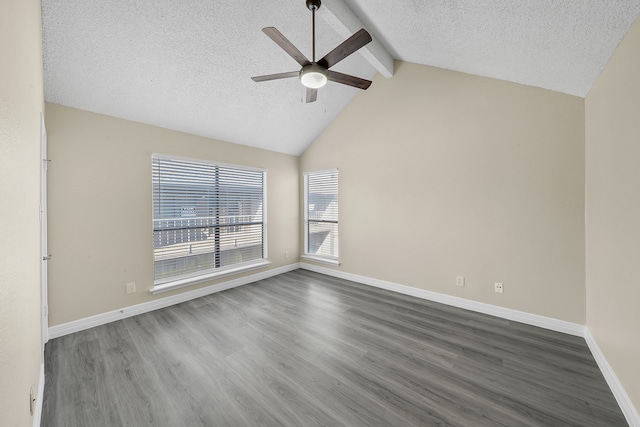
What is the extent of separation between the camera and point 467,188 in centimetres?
314

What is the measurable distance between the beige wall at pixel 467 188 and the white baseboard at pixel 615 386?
1.36 feet

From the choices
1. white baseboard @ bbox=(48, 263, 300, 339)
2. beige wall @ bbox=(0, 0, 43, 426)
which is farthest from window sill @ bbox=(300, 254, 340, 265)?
beige wall @ bbox=(0, 0, 43, 426)

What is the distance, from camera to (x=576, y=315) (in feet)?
8.38

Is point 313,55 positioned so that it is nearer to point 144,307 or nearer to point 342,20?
point 342,20

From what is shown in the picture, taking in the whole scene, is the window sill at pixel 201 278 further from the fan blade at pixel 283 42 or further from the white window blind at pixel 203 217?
the fan blade at pixel 283 42

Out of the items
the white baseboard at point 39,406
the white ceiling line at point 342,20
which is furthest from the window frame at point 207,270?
the white ceiling line at point 342,20

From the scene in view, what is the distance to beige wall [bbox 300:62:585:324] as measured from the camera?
2.58 m

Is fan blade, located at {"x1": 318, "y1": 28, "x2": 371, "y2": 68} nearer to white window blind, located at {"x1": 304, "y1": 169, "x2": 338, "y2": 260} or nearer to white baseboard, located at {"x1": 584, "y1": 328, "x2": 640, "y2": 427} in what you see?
white window blind, located at {"x1": 304, "y1": 169, "x2": 338, "y2": 260}

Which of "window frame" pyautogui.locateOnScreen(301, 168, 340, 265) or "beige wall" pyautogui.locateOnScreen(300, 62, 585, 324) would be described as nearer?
"beige wall" pyautogui.locateOnScreen(300, 62, 585, 324)

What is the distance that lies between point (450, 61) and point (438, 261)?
8.26 feet

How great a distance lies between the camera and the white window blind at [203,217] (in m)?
3.41

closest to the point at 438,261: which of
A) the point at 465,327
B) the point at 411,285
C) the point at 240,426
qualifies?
the point at 411,285

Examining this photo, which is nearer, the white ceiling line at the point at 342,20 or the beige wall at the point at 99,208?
the white ceiling line at the point at 342,20

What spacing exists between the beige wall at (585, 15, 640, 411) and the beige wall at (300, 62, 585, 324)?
22cm
